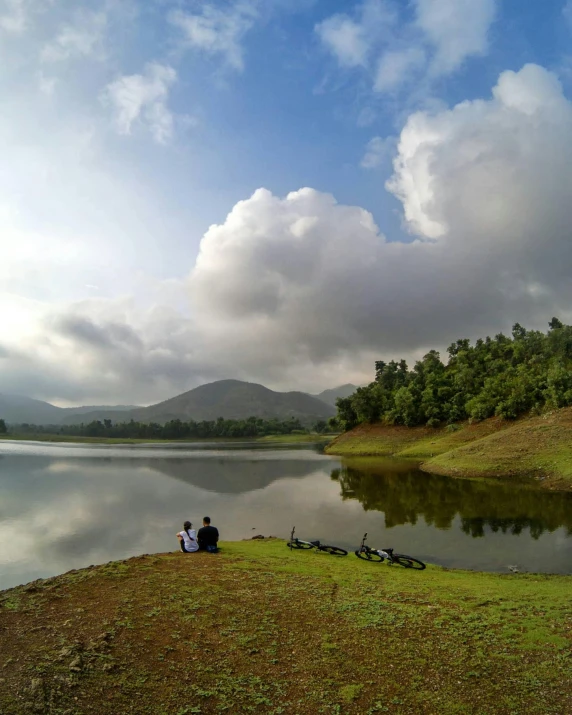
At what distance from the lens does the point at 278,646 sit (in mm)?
9141

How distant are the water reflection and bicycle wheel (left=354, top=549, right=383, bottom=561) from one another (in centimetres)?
801

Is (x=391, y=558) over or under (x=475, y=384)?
under

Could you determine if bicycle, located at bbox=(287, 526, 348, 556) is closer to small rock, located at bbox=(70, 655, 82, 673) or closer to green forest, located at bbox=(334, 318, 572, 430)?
small rock, located at bbox=(70, 655, 82, 673)

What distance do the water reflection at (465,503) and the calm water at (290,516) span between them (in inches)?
3.1

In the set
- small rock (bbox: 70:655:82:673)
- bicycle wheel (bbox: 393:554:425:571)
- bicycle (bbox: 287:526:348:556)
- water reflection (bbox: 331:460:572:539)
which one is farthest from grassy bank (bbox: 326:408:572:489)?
small rock (bbox: 70:655:82:673)

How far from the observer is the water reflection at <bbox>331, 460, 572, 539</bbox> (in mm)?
26297

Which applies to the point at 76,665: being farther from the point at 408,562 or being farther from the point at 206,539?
the point at 408,562

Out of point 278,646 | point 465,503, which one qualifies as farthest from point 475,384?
point 278,646

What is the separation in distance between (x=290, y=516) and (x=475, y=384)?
73.0 meters

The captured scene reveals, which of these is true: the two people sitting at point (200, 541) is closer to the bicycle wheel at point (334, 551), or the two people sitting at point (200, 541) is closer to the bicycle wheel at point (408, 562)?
the bicycle wheel at point (334, 551)

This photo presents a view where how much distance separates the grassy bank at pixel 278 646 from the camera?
23.7 feet

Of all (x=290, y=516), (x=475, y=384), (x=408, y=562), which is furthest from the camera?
(x=475, y=384)

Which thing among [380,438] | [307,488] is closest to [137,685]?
[307,488]

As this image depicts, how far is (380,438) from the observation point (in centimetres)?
9481
